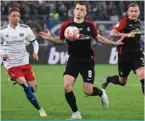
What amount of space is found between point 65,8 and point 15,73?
20.8 metres

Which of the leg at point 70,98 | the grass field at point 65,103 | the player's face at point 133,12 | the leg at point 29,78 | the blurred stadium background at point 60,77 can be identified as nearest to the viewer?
the leg at point 70,98

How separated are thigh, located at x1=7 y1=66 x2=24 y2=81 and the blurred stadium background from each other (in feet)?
2.51

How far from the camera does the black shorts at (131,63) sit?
43.4 ft

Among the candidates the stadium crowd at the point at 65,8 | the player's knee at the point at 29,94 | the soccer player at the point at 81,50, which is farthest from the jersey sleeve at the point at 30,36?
the stadium crowd at the point at 65,8

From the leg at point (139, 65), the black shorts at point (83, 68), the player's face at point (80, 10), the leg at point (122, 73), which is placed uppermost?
the player's face at point (80, 10)

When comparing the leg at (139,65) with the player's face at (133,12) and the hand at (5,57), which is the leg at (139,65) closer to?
the player's face at (133,12)

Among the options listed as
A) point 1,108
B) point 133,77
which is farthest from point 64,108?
point 133,77

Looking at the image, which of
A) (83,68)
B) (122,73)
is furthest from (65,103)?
(83,68)

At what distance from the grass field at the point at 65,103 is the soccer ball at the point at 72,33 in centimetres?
163

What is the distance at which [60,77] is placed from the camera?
893 inches

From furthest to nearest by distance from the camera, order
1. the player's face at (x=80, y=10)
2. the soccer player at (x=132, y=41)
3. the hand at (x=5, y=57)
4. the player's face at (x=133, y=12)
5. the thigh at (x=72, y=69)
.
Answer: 1. the soccer player at (x=132, y=41)
2. the player's face at (x=133, y=12)
3. the hand at (x=5, y=57)
4. the thigh at (x=72, y=69)
5. the player's face at (x=80, y=10)

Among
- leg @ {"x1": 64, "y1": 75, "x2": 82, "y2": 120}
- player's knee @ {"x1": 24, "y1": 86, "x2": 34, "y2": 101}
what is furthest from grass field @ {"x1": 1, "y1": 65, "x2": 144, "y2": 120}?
player's knee @ {"x1": 24, "y1": 86, "x2": 34, "y2": 101}

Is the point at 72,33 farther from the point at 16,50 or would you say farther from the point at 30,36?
the point at 16,50

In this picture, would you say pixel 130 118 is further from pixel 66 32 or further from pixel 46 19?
pixel 46 19
